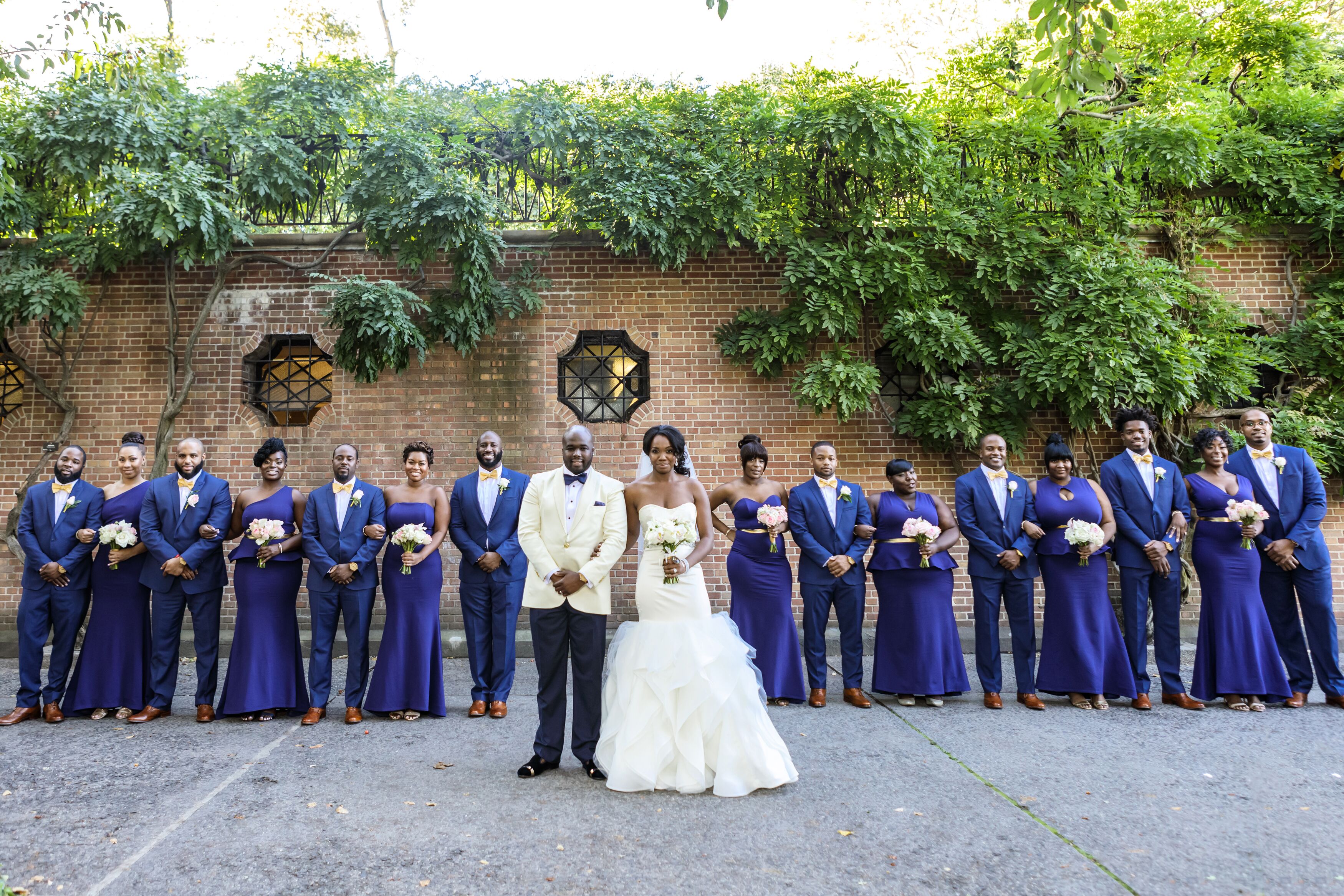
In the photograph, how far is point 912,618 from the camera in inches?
247

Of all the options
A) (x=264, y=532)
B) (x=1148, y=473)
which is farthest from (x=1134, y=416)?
(x=264, y=532)

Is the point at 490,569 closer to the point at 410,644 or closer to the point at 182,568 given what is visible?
the point at 410,644

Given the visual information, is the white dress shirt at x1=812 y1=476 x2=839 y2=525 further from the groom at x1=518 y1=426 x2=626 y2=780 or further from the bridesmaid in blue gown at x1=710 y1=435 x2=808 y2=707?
the groom at x1=518 y1=426 x2=626 y2=780

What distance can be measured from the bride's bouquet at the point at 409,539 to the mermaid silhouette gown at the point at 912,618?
348 centimetres

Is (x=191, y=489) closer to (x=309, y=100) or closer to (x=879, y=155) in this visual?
(x=309, y=100)

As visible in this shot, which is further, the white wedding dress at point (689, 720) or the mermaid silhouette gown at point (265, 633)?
the mermaid silhouette gown at point (265, 633)

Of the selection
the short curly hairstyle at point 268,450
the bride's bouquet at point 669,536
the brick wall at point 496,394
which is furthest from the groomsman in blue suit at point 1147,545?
the short curly hairstyle at point 268,450

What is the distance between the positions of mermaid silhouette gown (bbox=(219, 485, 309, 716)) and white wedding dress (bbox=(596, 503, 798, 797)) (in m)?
2.83

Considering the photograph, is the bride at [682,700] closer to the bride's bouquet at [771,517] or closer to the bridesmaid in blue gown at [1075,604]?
the bride's bouquet at [771,517]

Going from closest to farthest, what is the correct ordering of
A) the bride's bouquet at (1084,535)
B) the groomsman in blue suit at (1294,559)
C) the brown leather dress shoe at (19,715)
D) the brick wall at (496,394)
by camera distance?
the brown leather dress shoe at (19,715)
the bride's bouquet at (1084,535)
the groomsman in blue suit at (1294,559)
the brick wall at (496,394)

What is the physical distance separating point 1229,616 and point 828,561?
119 inches

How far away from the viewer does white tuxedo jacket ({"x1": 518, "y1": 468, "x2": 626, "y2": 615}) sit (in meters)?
4.56

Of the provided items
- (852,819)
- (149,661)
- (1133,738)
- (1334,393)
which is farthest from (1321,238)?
(149,661)

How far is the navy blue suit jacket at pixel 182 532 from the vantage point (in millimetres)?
5965
